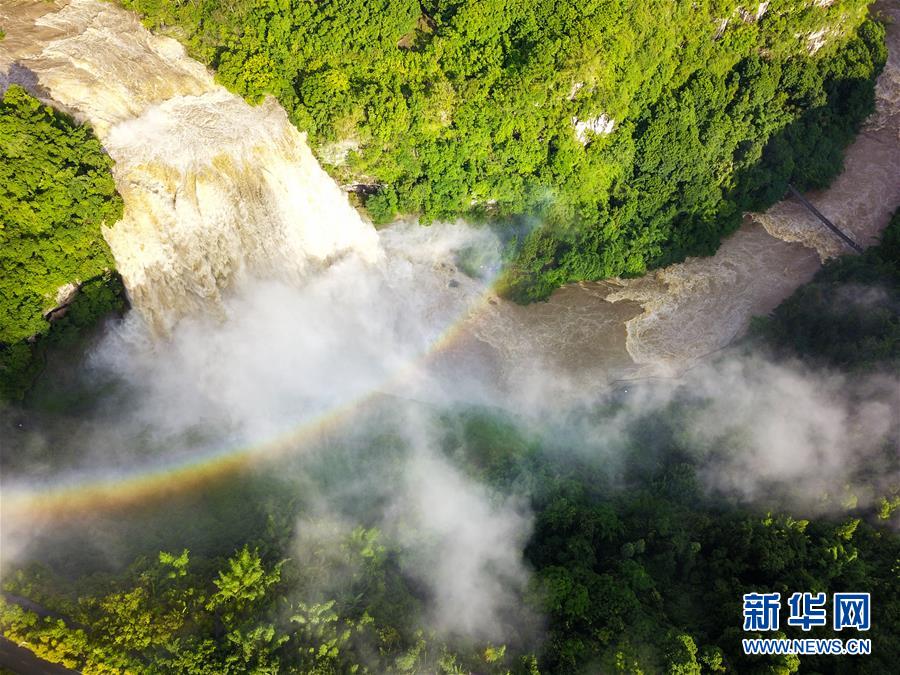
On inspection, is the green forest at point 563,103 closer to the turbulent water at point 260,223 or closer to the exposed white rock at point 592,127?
the exposed white rock at point 592,127

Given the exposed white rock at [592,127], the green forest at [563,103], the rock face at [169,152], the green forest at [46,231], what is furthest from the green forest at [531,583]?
the exposed white rock at [592,127]

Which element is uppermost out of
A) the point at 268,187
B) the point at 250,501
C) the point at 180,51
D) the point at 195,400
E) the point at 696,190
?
the point at 180,51

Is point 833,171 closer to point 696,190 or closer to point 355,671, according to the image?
point 696,190

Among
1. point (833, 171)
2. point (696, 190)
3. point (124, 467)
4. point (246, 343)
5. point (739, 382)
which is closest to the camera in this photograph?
point (124, 467)

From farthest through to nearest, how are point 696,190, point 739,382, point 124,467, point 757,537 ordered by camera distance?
1. point 696,190
2. point 739,382
3. point 124,467
4. point 757,537

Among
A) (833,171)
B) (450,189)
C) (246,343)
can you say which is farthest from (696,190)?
(246,343)

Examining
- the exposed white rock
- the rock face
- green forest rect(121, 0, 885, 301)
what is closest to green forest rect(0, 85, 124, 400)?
the rock face

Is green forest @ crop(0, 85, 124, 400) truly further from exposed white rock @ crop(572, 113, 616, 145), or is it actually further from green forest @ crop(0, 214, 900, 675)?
exposed white rock @ crop(572, 113, 616, 145)
